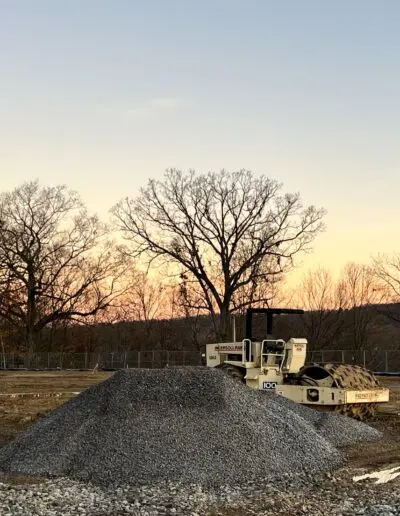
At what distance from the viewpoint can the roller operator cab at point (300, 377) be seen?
17.4 metres

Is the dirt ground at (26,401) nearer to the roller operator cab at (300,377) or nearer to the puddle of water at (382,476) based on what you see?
the roller operator cab at (300,377)

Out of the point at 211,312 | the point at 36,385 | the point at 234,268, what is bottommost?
the point at 36,385

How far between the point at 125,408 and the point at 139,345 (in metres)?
67.7

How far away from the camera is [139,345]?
8031 centimetres

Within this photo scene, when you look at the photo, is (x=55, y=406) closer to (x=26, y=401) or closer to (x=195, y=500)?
(x=26, y=401)

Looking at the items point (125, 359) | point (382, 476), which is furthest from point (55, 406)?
point (125, 359)

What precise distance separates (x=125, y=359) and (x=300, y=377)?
41586 millimetres

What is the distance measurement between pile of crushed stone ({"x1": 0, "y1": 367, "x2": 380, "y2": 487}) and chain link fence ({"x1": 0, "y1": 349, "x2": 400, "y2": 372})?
35.2m

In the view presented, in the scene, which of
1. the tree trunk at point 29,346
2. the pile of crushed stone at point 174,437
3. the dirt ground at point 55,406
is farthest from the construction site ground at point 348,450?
the tree trunk at point 29,346

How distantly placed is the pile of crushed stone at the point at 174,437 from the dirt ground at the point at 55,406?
0.66m

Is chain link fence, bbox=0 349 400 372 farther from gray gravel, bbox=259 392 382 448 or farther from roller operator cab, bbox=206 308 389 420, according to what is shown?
gray gravel, bbox=259 392 382 448

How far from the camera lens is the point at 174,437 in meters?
12.2

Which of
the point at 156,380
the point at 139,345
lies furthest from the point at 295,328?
the point at 156,380

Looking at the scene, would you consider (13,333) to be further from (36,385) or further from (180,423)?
(180,423)
